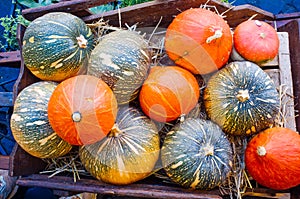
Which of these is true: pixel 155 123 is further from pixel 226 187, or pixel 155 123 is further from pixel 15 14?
pixel 15 14

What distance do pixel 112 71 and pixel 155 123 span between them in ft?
0.89

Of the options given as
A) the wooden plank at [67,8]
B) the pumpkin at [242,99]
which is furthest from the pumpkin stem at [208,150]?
the wooden plank at [67,8]

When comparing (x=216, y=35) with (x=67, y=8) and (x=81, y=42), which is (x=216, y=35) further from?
(x=67, y=8)

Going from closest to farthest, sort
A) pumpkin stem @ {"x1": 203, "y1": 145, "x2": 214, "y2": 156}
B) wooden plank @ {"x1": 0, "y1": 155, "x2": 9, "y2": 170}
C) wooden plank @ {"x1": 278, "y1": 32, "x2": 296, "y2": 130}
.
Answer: pumpkin stem @ {"x1": 203, "y1": 145, "x2": 214, "y2": 156}
wooden plank @ {"x1": 278, "y1": 32, "x2": 296, "y2": 130}
wooden plank @ {"x1": 0, "y1": 155, "x2": 9, "y2": 170}

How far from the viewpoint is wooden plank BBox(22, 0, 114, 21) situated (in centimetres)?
151

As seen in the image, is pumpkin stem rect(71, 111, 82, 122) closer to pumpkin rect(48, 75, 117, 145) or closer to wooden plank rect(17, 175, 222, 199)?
pumpkin rect(48, 75, 117, 145)

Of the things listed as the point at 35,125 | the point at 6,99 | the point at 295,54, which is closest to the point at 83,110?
the point at 35,125

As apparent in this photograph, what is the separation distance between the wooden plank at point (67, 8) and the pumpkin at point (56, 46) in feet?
0.19

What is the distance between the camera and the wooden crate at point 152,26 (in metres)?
1.40

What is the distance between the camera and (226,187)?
150cm

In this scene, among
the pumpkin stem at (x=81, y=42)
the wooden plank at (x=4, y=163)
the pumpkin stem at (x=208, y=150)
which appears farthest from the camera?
the wooden plank at (x=4, y=163)

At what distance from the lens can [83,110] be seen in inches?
47.9

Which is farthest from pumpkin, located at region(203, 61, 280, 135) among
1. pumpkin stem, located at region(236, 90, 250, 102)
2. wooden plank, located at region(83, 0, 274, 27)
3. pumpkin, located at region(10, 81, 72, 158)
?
pumpkin, located at region(10, 81, 72, 158)

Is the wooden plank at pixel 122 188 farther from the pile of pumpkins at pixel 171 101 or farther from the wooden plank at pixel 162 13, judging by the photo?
the wooden plank at pixel 162 13
